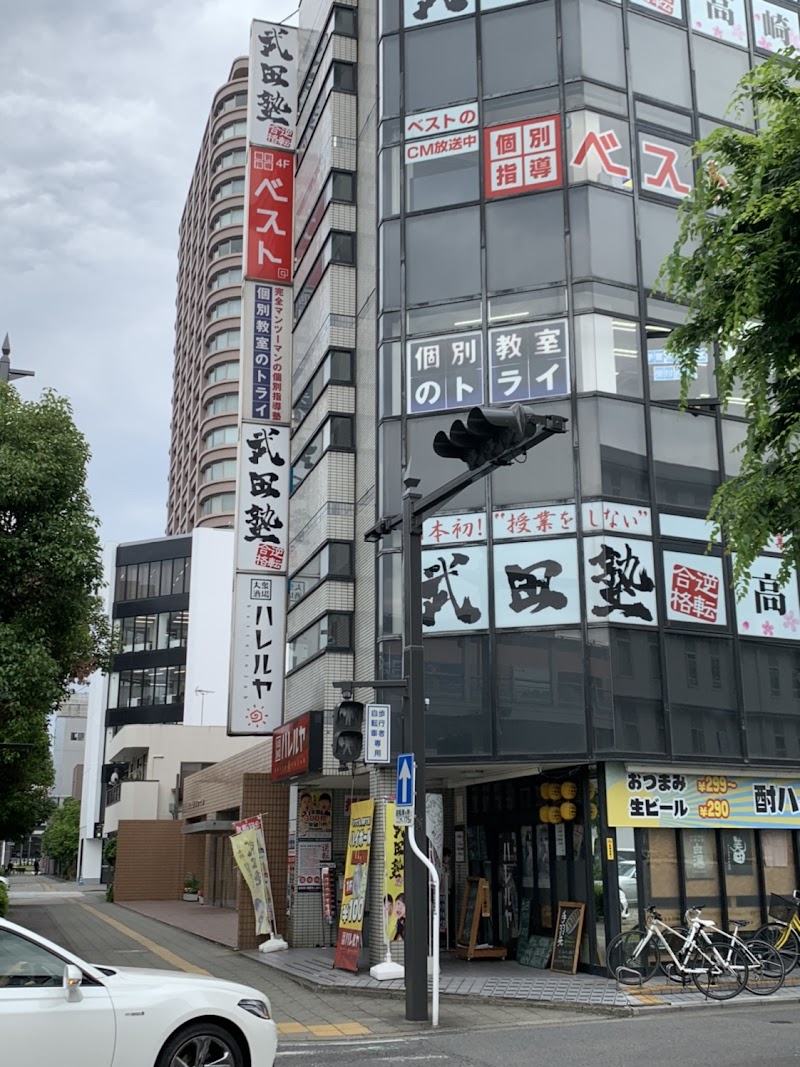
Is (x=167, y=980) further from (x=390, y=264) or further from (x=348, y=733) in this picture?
(x=390, y=264)

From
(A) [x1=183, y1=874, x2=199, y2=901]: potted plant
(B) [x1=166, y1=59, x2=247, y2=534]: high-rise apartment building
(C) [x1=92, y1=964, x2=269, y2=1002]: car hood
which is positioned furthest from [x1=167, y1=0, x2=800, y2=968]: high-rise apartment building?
(B) [x1=166, y1=59, x2=247, y2=534]: high-rise apartment building

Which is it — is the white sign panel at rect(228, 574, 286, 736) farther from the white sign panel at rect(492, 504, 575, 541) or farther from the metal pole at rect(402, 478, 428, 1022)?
the metal pole at rect(402, 478, 428, 1022)

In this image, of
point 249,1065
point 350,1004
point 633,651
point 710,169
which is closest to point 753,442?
point 710,169

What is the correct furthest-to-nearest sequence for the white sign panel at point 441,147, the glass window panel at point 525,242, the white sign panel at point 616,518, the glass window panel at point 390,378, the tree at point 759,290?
the white sign panel at point 441,147 → the glass window panel at point 390,378 → the glass window panel at point 525,242 → the white sign panel at point 616,518 → the tree at point 759,290

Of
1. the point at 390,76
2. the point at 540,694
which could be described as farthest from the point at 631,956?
the point at 390,76

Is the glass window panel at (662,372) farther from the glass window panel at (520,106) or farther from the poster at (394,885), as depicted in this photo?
the poster at (394,885)

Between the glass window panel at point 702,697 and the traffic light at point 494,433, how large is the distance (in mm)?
7062

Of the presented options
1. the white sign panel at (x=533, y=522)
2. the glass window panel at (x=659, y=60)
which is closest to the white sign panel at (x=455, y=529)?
the white sign panel at (x=533, y=522)

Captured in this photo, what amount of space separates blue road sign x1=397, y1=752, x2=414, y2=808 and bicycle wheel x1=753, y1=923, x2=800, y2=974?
6.25m

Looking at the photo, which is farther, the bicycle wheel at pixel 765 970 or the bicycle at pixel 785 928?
the bicycle at pixel 785 928

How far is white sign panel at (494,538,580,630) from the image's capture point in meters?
17.0

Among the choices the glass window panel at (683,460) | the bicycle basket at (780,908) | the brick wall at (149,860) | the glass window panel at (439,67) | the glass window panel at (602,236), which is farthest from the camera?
the brick wall at (149,860)

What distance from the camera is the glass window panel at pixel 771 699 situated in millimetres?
17328

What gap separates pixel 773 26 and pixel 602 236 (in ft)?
22.0
